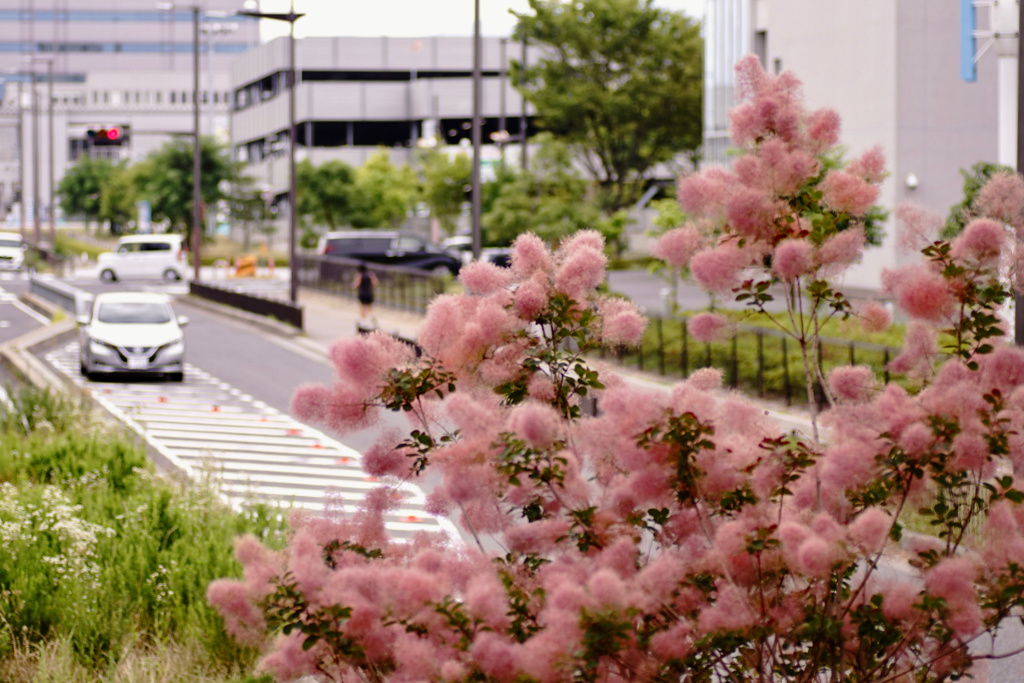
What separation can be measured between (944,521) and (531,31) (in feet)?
217

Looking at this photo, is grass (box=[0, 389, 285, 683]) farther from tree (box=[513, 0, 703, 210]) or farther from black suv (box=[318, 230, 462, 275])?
tree (box=[513, 0, 703, 210])

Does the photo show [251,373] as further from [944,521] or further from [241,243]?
[241,243]

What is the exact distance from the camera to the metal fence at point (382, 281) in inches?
1690

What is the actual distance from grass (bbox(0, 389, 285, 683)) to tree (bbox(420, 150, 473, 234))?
64.3 meters

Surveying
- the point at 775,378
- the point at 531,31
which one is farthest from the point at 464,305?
the point at 531,31

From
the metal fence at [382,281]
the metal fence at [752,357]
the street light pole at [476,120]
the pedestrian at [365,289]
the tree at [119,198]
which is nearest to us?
the metal fence at [752,357]

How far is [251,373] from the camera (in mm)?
30219

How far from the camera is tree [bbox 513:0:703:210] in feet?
226

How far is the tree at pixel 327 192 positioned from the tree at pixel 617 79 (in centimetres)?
1301

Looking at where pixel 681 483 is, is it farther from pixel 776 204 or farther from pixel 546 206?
pixel 546 206

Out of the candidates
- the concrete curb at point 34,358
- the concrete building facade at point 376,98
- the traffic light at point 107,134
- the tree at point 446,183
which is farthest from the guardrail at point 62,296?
the concrete building facade at point 376,98

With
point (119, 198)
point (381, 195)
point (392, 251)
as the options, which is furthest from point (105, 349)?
point (119, 198)

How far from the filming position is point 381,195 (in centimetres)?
8288

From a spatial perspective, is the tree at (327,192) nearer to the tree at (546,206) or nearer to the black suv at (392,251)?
the black suv at (392,251)
